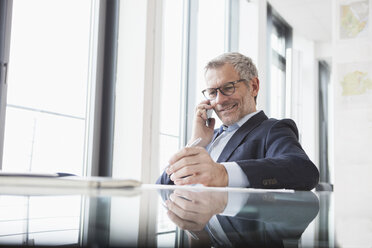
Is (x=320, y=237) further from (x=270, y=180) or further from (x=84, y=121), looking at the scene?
(x=84, y=121)

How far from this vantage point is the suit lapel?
176 centimetres

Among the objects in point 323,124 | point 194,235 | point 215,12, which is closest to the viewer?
point 194,235

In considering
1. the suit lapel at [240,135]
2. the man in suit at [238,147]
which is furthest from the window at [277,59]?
the suit lapel at [240,135]

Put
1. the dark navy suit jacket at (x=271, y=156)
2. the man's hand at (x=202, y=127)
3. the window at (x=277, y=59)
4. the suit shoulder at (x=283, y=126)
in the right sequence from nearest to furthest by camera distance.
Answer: the dark navy suit jacket at (x=271, y=156), the suit shoulder at (x=283, y=126), the man's hand at (x=202, y=127), the window at (x=277, y=59)

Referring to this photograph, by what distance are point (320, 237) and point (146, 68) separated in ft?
8.29

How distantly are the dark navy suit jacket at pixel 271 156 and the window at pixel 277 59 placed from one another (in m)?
3.92

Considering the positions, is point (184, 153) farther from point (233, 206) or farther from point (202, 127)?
point (202, 127)

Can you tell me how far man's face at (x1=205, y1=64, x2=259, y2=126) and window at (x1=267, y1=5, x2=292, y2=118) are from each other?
354 centimetres

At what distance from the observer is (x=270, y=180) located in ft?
4.20

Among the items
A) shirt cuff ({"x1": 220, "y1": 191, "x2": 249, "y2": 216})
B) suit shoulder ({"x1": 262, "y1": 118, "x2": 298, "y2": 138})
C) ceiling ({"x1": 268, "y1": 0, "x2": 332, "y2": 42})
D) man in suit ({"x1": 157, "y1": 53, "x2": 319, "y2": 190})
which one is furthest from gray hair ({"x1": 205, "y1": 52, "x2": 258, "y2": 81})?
ceiling ({"x1": 268, "y1": 0, "x2": 332, "y2": 42})

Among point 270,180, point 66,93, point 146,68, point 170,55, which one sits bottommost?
point 270,180

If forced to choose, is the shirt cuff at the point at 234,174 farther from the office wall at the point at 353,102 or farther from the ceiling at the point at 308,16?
the ceiling at the point at 308,16

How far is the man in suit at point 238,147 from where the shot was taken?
1204 mm

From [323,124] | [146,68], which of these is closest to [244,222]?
[146,68]
